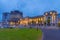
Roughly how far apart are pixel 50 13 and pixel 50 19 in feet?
11.2

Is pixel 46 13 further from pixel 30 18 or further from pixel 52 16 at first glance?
pixel 30 18

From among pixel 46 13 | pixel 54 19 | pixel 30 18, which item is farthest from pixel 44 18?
pixel 30 18

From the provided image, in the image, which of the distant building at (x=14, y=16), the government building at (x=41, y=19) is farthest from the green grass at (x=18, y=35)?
the distant building at (x=14, y=16)

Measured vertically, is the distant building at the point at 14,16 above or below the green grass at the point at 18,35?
above

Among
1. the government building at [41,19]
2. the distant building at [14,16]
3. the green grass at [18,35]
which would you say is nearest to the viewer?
A: the green grass at [18,35]

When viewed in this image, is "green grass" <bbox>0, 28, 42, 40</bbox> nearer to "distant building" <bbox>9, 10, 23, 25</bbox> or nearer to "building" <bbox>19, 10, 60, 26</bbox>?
"building" <bbox>19, 10, 60, 26</bbox>

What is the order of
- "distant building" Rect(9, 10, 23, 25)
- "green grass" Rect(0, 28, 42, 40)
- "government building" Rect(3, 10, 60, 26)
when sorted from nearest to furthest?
"green grass" Rect(0, 28, 42, 40)
"government building" Rect(3, 10, 60, 26)
"distant building" Rect(9, 10, 23, 25)

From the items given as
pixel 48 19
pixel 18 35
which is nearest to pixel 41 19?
pixel 48 19

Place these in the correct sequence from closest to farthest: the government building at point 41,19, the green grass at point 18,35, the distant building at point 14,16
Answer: the green grass at point 18,35 → the government building at point 41,19 → the distant building at point 14,16

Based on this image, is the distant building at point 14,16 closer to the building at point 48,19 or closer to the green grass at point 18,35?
the building at point 48,19

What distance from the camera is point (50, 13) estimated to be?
3954 inches

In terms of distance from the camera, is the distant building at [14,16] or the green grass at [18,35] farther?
the distant building at [14,16]

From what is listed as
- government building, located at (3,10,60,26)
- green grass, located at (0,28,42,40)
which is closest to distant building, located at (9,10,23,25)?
government building, located at (3,10,60,26)

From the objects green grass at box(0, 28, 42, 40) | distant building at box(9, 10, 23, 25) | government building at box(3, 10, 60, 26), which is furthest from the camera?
distant building at box(9, 10, 23, 25)
